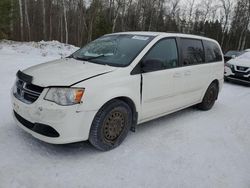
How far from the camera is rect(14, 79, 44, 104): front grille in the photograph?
2.87m

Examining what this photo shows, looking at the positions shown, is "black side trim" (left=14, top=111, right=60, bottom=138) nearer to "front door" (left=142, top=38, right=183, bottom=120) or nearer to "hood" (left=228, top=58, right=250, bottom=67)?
"front door" (left=142, top=38, right=183, bottom=120)

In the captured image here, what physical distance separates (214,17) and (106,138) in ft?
158

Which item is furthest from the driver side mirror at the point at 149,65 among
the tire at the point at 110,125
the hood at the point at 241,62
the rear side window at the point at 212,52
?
the hood at the point at 241,62

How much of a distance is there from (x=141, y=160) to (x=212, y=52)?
3.36m

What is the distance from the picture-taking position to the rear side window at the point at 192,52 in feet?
14.2

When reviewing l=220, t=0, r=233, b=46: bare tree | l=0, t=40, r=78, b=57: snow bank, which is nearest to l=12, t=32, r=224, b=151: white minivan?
l=0, t=40, r=78, b=57: snow bank

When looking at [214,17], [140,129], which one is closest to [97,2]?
[140,129]

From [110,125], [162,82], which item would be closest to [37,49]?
[162,82]

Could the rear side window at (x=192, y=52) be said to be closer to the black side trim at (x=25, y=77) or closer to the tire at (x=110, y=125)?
the tire at (x=110, y=125)

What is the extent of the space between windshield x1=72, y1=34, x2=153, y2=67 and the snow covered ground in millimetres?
1283

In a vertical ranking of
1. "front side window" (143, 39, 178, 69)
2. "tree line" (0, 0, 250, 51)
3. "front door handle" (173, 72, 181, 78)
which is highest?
"tree line" (0, 0, 250, 51)

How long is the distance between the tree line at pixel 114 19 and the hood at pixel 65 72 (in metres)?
16.6

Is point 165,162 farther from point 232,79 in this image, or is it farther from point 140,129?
point 232,79

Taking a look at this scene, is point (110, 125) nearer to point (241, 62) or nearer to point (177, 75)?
point (177, 75)
